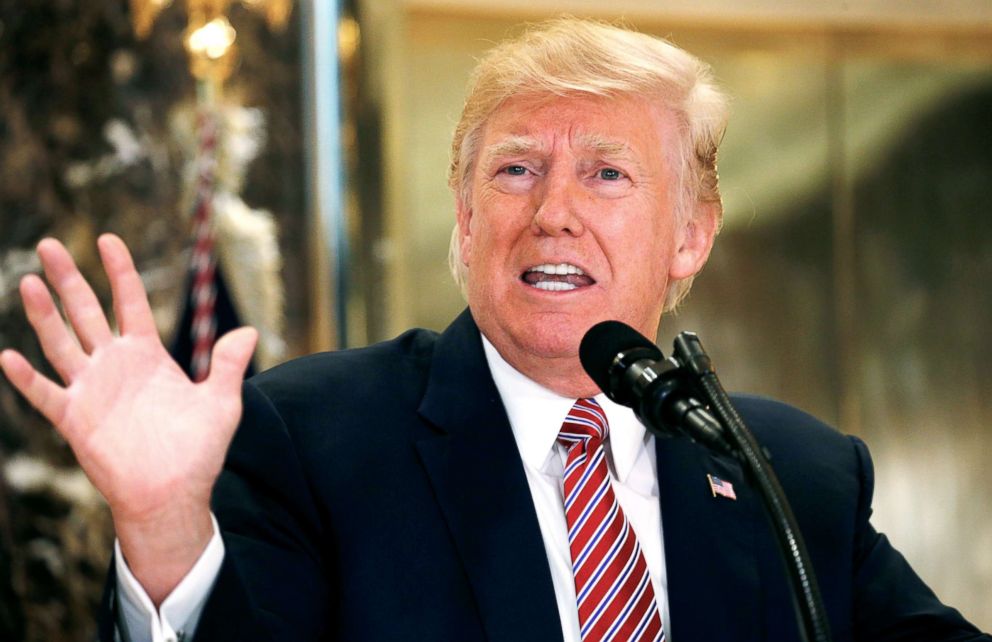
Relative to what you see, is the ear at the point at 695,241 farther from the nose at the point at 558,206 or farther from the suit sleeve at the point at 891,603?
the suit sleeve at the point at 891,603

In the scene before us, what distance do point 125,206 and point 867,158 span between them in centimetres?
289

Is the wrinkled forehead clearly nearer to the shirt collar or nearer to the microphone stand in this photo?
the shirt collar

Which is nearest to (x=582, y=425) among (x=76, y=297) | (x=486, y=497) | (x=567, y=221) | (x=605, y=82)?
(x=486, y=497)

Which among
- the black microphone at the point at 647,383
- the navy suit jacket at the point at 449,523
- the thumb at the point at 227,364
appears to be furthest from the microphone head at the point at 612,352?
the thumb at the point at 227,364

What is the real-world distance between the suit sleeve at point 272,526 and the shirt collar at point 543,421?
35 centimetres

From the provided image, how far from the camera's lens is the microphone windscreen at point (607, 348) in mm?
1430

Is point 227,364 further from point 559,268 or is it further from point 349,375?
point 559,268

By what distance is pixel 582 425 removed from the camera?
1909 millimetres

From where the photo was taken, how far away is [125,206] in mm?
4387

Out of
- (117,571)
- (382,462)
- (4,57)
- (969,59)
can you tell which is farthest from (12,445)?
(969,59)

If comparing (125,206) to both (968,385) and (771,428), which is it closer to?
(771,428)

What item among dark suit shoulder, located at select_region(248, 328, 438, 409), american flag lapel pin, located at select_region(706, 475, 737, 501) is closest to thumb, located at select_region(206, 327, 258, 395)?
dark suit shoulder, located at select_region(248, 328, 438, 409)

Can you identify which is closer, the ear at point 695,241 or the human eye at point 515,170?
the human eye at point 515,170

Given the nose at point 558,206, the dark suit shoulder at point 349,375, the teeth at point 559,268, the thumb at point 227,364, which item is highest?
the nose at point 558,206
